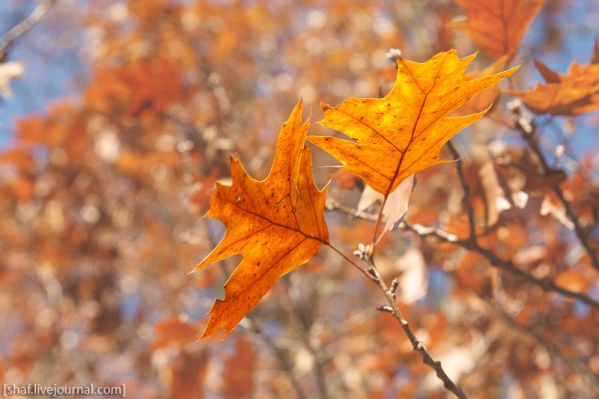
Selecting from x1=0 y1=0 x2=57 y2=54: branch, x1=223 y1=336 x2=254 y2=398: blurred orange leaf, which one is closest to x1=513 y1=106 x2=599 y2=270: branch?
x1=0 y1=0 x2=57 y2=54: branch

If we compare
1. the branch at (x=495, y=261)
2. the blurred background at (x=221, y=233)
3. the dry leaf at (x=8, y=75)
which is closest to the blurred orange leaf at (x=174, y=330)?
the blurred background at (x=221, y=233)

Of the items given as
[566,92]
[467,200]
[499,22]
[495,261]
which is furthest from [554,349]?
[499,22]

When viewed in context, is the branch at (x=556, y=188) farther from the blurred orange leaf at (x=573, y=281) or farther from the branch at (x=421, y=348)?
the blurred orange leaf at (x=573, y=281)

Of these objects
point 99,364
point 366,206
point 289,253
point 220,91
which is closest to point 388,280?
point 220,91

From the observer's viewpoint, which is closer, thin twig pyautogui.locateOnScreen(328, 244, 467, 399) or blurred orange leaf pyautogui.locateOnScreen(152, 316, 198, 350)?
thin twig pyautogui.locateOnScreen(328, 244, 467, 399)

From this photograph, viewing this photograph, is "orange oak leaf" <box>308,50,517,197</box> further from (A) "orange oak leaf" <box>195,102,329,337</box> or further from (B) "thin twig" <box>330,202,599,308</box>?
(B) "thin twig" <box>330,202,599,308</box>

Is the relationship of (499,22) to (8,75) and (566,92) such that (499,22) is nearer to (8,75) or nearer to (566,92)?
(566,92)
